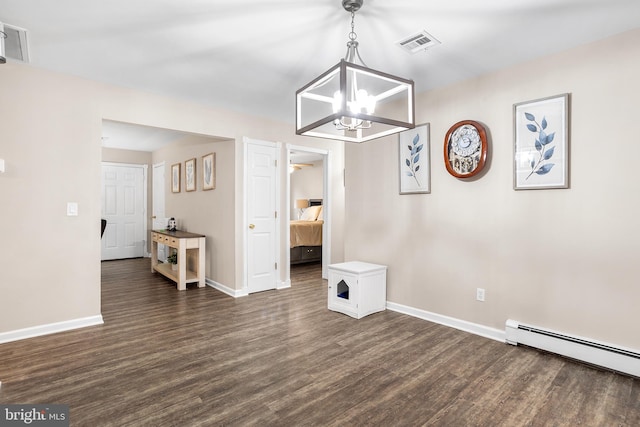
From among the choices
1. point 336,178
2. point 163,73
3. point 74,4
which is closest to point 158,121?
point 163,73

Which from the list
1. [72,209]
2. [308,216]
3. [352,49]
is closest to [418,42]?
[352,49]

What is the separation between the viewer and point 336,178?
538 cm

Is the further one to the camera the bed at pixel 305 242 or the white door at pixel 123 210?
the white door at pixel 123 210

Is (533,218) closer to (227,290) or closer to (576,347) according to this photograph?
(576,347)

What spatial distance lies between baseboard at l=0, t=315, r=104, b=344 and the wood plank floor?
109 mm

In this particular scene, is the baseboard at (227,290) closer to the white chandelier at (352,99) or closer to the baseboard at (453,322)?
the baseboard at (453,322)

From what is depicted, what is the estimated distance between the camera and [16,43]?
7.92 ft

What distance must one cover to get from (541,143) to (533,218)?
606 mm

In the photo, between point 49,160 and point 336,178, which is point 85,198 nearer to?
point 49,160

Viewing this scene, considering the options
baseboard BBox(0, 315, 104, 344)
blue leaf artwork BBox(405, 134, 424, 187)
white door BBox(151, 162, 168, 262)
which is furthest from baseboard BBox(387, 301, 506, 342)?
white door BBox(151, 162, 168, 262)

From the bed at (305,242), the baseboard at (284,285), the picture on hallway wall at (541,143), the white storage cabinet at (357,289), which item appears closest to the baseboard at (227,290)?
the baseboard at (284,285)

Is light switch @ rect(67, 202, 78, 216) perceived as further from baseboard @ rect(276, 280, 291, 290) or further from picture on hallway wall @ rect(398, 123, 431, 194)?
picture on hallway wall @ rect(398, 123, 431, 194)

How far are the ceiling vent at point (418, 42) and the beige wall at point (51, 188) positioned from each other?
270cm

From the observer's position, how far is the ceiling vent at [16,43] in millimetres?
2291
